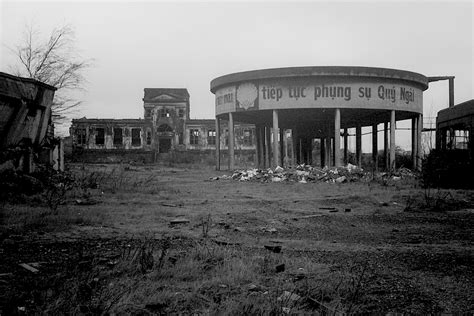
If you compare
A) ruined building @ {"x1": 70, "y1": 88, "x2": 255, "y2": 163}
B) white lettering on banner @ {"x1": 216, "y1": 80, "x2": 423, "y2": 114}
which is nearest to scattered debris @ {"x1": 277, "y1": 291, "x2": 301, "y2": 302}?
white lettering on banner @ {"x1": 216, "y1": 80, "x2": 423, "y2": 114}

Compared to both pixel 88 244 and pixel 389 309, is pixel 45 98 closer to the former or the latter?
pixel 88 244

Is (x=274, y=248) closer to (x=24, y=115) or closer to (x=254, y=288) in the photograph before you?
(x=254, y=288)

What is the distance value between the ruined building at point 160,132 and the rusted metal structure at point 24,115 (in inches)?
1209

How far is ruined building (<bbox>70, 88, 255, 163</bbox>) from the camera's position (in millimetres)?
41906

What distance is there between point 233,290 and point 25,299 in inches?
62.0

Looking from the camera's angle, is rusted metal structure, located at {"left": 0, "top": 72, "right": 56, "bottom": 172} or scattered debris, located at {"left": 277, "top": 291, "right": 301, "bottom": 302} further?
rusted metal structure, located at {"left": 0, "top": 72, "right": 56, "bottom": 172}

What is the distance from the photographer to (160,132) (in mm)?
42562

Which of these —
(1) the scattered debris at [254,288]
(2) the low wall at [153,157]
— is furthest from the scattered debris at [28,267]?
(2) the low wall at [153,157]

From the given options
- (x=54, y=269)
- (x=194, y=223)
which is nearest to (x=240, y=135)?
(x=194, y=223)

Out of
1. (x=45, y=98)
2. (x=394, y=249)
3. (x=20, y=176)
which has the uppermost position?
(x=45, y=98)

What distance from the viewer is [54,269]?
3.71 meters

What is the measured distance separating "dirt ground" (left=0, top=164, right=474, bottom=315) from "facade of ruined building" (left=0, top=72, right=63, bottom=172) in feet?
5.49

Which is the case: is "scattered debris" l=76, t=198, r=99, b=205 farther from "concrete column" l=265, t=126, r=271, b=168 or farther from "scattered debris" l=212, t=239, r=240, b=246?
"concrete column" l=265, t=126, r=271, b=168

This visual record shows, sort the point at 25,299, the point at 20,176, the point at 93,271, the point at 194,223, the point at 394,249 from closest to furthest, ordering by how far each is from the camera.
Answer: the point at 25,299 → the point at 93,271 → the point at 394,249 → the point at 194,223 → the point at 20,176
